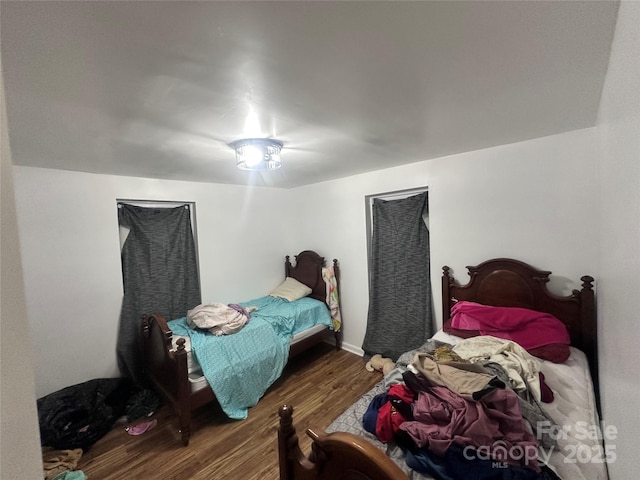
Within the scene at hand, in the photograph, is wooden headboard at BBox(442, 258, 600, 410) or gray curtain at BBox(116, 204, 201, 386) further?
gray curtain at BBox(116, 204, 201, 386)

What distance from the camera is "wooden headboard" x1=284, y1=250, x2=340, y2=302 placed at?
3.39 meters

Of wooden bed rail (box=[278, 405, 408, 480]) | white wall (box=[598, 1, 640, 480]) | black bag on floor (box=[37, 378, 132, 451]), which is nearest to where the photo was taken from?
white wall (box=[598, 1, 640, 480])

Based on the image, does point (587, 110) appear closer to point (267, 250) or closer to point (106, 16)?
point (106, 16)

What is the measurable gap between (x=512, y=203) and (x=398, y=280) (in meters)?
1.25

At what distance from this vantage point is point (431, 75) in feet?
3.52

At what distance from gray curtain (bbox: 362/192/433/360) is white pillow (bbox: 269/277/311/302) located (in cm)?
91

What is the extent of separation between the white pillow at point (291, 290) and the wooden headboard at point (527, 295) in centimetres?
171

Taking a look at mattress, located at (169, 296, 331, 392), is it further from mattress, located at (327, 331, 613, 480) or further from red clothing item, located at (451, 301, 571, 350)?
red clothing item, located at (451, 301, 571, 350)

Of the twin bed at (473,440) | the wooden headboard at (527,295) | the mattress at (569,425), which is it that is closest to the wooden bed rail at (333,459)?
the twin bed at (473,440)

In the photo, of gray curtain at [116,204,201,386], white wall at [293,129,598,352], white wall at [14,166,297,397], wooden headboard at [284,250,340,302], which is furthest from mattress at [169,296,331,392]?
white wall at [293,129,598,352]

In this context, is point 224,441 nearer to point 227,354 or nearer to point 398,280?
point 227,354

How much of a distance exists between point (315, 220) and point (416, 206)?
1.41 metres

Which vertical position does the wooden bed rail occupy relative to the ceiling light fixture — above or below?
below

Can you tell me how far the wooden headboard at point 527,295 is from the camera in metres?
1.77
